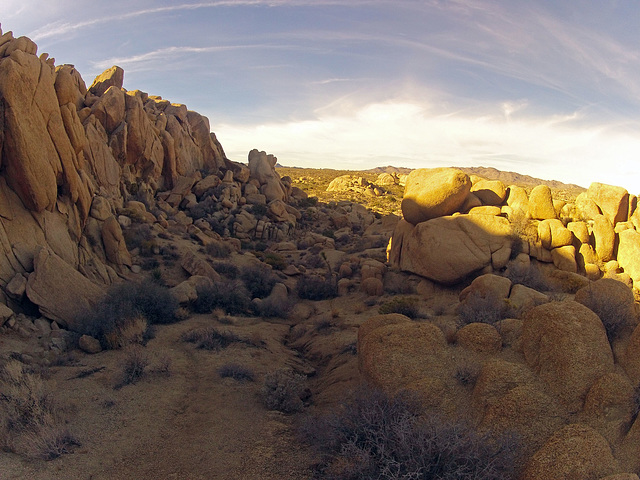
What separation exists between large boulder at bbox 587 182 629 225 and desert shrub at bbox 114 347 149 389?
57.9 feet

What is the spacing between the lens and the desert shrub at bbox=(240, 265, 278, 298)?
20297 mm

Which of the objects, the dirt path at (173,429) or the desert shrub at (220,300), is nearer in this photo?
the dirt path at (173,429)

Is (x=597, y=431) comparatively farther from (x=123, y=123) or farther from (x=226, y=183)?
(x=226, y=183)

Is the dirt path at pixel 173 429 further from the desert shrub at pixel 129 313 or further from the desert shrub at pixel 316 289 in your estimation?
the desert shrub at pixel 316 289

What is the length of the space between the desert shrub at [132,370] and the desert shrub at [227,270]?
11.8 meters

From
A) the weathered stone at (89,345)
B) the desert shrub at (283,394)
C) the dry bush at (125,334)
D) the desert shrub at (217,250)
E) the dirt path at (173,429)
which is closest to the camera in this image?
the dirt path at (173,429)

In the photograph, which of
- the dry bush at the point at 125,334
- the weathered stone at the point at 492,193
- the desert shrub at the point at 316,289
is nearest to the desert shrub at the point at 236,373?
the dry bush at the point at 125,334

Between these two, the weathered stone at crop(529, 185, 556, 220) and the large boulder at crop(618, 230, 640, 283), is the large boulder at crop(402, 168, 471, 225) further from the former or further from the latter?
the large boulder at crop(618, 230, 640, 283)

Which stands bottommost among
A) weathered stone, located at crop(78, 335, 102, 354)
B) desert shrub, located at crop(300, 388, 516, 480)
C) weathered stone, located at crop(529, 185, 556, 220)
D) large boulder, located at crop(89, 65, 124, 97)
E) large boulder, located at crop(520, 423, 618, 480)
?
Result: weathered stone, located at crop(78, 335, 102, 354)

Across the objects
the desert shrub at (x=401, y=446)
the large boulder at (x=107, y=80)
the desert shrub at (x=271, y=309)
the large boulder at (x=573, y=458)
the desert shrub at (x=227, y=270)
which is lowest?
the desert shrub at (x=271, y=309)

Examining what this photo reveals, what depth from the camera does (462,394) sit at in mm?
6191

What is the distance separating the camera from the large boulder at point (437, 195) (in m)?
17.7

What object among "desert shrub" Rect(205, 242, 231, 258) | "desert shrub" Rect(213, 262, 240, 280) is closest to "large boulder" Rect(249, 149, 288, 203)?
"desert shrub" Rect(205, 242, 231, 258)

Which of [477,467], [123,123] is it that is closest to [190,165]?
[123,123]
